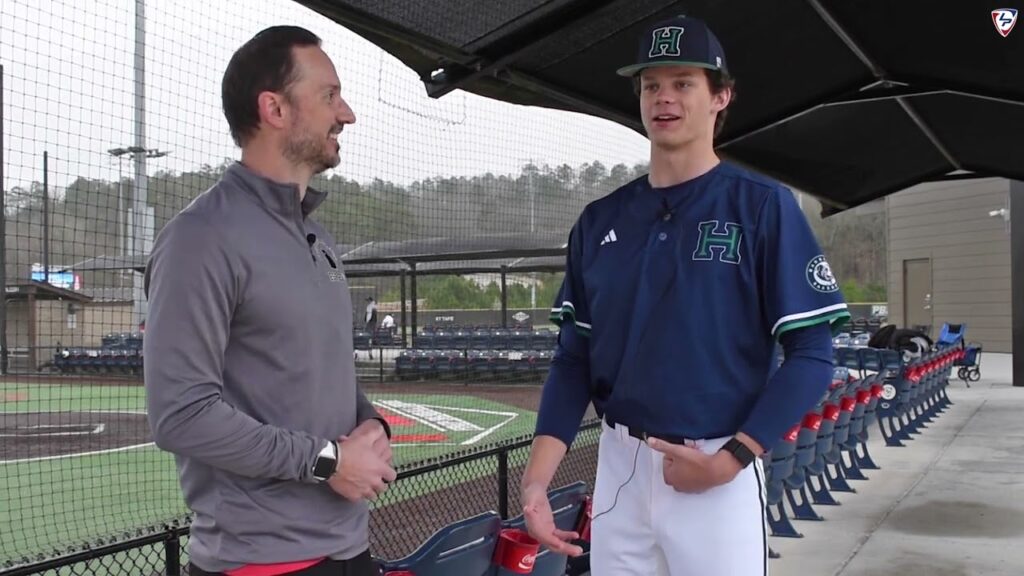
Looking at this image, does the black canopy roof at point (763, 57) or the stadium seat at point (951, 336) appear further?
the stadium seat at point (951, 336)

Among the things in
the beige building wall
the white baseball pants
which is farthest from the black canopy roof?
the beige building wall

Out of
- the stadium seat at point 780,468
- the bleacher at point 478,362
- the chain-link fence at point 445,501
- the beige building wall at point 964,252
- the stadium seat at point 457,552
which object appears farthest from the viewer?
the beige building wall at point 964,252

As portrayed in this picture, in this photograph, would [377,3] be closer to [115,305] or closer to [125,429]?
[115,305]

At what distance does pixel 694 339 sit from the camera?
6.14ft

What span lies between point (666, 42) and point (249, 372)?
43.7 inches

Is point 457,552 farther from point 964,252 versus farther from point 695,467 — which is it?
point 964,252

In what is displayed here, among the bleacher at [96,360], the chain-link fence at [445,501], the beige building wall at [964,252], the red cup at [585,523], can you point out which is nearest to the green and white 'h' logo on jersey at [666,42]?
the red cup at [585,523]

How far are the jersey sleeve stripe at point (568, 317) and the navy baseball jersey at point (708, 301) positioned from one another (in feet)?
0.43

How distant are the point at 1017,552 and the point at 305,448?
5.48m

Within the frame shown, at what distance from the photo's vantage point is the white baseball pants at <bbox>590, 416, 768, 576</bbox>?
183 centimetres

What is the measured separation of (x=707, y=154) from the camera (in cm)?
202

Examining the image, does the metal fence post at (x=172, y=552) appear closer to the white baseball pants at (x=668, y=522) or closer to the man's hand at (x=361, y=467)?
the man's hand at (x=361, y=467)

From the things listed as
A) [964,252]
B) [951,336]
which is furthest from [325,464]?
[964,252]

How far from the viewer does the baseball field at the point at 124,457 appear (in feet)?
23.5
